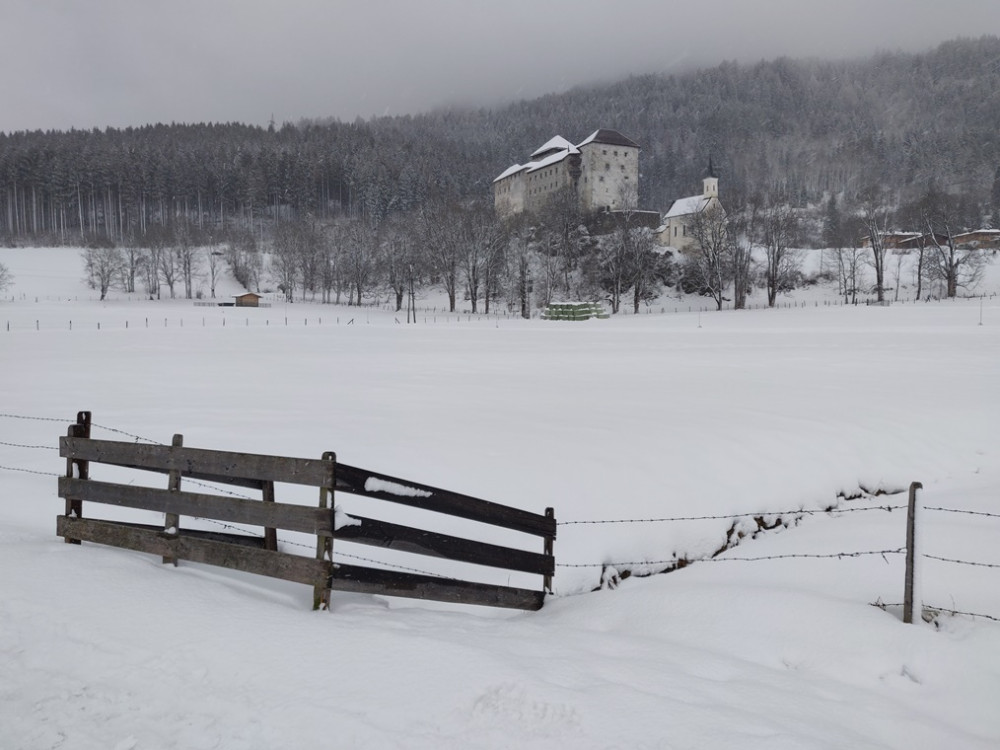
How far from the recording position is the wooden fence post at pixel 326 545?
509cm

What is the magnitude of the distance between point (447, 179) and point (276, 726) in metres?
168

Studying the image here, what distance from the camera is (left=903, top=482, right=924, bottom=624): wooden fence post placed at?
607 cm

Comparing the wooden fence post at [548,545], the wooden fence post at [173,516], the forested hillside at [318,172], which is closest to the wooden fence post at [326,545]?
the wooden fence post at [173,516]

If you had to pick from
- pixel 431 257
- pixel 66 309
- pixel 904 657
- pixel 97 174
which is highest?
pixel 97 174

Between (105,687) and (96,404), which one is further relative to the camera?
(96,404)

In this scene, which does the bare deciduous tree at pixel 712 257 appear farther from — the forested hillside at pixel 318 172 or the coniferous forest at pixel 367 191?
the forested hillside at pixel 318 172

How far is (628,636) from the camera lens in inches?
237

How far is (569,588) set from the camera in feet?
28.1

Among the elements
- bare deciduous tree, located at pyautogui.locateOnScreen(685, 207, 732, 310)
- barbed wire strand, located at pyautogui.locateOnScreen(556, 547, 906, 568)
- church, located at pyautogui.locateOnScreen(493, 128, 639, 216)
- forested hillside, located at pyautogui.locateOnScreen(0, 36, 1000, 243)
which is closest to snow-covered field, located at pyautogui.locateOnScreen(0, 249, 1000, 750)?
barbed wire strand, located at pyautogui.locateOnScreen(556, 547, 906, 568)

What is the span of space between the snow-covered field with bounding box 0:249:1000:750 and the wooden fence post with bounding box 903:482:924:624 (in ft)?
0.89

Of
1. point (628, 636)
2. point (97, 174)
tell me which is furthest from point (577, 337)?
point (97, 174)

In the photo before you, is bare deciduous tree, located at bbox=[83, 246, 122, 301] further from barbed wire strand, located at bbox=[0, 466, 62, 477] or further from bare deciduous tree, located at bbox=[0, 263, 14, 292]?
barbed wire strand, located at bbox=[0, 466, 62, 477]

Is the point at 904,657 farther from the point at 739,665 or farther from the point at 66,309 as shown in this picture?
the point at 66,309

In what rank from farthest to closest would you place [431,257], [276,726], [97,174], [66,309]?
[97,174] → [431,257] → [66,309] → [276,726]
